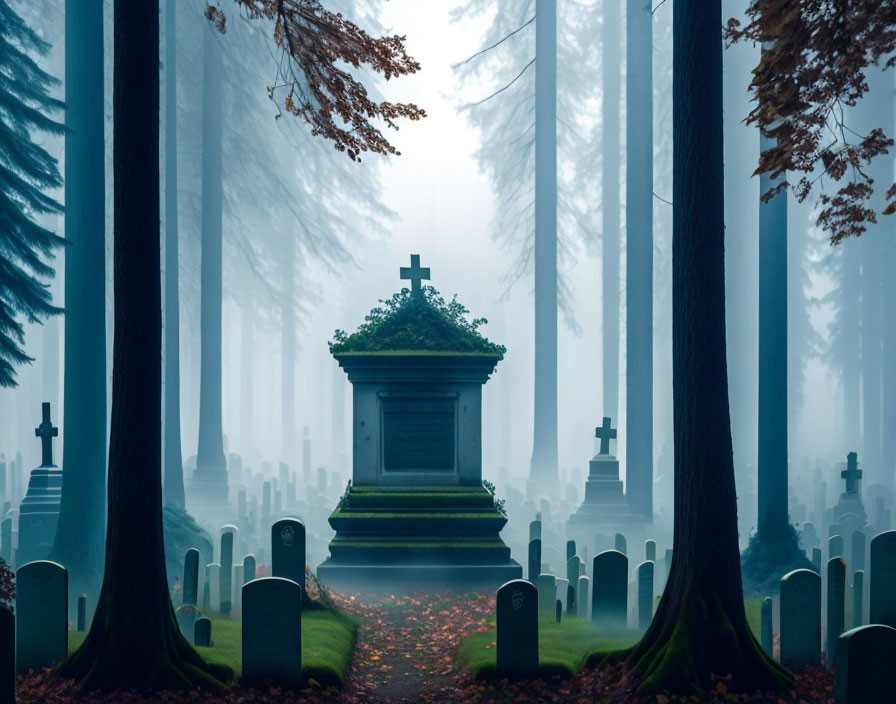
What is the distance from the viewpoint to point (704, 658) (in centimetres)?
675

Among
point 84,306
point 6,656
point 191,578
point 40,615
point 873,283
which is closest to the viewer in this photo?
point 6,656

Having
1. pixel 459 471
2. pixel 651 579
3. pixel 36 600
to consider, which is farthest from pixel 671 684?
pixel 459 471

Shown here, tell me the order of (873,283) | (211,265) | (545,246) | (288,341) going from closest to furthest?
(211,265) → (545,246) → (873,283) → (288,341)

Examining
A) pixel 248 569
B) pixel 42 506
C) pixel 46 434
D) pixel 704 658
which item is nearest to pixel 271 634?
pixel 704 658

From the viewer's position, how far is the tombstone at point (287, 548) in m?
9.55

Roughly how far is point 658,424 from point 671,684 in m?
31.9

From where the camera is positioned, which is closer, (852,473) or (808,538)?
(808,538)

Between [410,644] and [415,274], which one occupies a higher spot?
[415,274]

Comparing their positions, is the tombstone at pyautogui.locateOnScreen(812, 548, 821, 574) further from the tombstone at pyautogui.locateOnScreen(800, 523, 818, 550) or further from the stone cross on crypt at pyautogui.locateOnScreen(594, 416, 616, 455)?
the stone cross on crypt at pyautogui.locateOnScreen(594, 416, 616, 455)

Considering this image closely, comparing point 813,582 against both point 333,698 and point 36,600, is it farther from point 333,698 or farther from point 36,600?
point 36,600

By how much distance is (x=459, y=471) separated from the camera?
44.5 feet

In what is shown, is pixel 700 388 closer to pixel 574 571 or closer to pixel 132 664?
pixel 574 571

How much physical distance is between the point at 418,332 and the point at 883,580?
7549 millimetres

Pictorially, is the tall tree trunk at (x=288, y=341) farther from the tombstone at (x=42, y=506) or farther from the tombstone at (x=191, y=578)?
the tombstone at (x=191, y=578)
